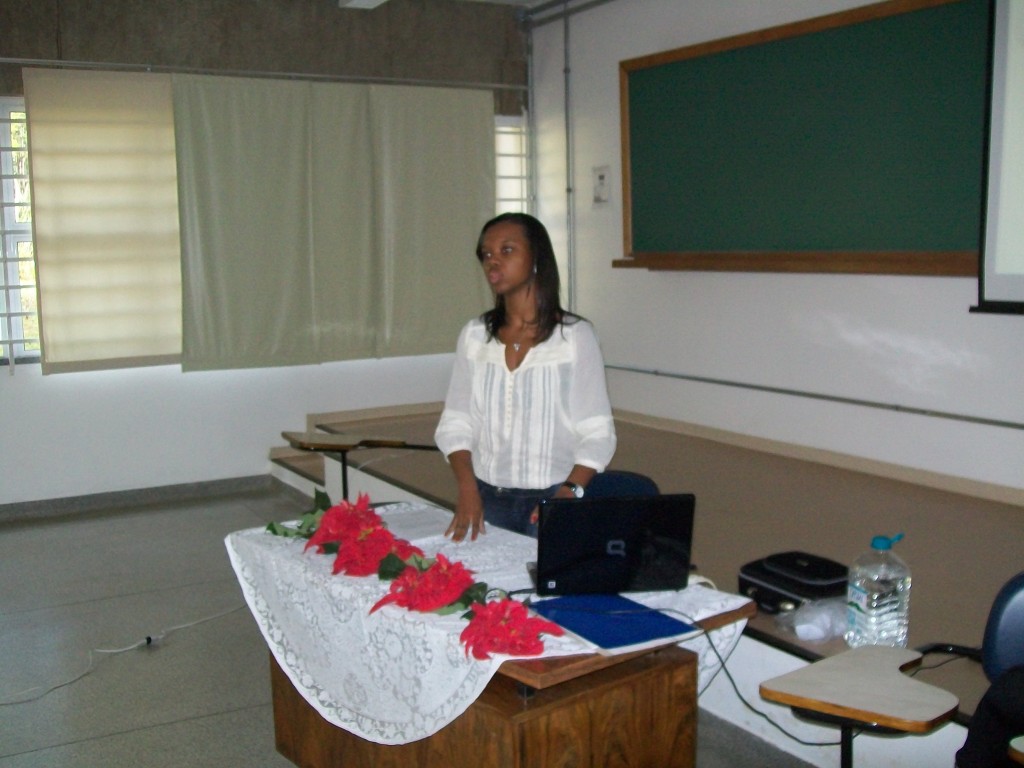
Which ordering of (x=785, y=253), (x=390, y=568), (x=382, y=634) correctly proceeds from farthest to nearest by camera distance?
1. (x=785, y=253)
2. (x=390, y=568)
3. (x=382, y=634)

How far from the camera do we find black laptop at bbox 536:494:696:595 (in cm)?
210

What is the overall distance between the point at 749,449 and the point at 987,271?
176cm

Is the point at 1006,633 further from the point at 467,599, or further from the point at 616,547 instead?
the point at 467,599

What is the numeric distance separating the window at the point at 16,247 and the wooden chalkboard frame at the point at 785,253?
3.11 metres

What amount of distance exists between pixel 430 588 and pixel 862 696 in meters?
0.83

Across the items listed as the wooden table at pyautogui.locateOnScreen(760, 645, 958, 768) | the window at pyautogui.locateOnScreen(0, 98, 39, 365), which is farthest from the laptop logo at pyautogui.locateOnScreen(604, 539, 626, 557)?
the window at pyautogui.locateOnScreen(0, 98, 39, 365)

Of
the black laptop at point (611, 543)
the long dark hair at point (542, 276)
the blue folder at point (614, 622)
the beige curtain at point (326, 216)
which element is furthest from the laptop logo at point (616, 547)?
the beige curtain at point (326, 216)

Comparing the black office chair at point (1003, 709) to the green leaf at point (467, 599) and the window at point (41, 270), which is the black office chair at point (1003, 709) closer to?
the green leaf at point (467, 599)

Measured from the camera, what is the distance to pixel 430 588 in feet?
7.02

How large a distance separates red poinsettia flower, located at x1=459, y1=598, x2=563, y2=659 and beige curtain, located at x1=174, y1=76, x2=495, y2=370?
13.9ft

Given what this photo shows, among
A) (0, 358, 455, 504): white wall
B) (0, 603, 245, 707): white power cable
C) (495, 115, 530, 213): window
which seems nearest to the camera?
(0, 603, 245, 707): white power cable

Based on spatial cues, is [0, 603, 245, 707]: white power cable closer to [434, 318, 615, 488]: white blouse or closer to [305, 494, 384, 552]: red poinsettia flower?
[305, 494, 384, 552]: red poinsettia flower

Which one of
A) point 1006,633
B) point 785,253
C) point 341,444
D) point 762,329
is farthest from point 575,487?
point 762,329

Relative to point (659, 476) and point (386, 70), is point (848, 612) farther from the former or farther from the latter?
point (386, 70)
